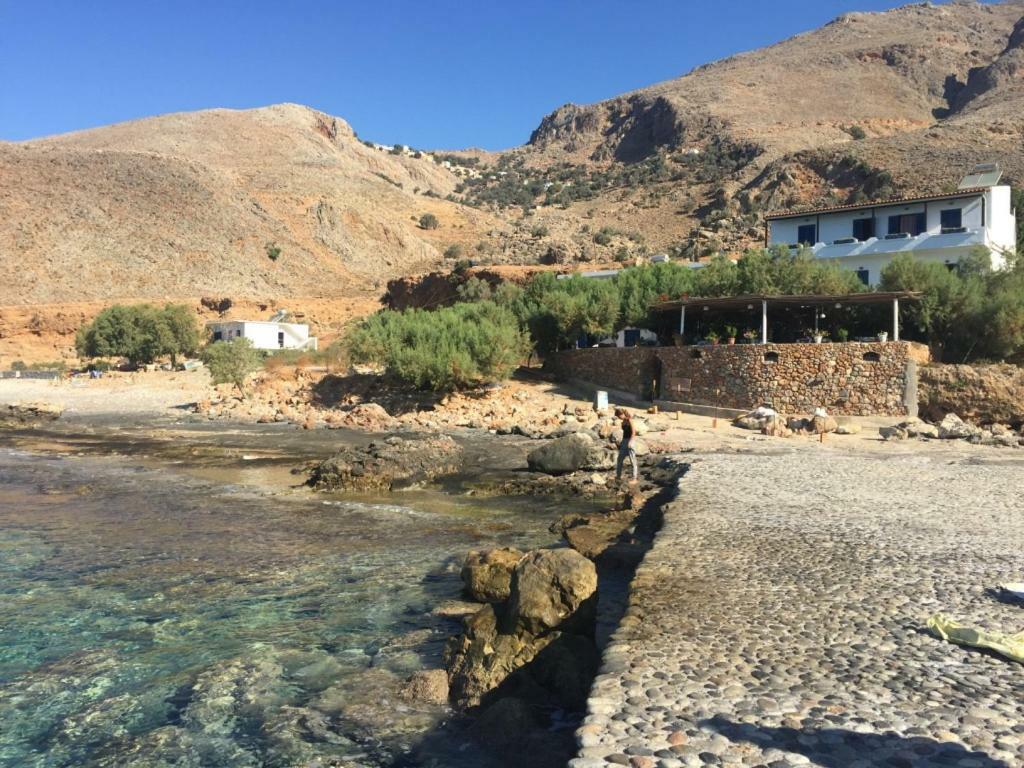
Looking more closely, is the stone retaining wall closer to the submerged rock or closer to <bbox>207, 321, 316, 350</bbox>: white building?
the submerged rock

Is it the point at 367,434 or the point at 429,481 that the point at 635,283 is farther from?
the point at 429,481

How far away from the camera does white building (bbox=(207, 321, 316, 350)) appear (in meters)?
53.7

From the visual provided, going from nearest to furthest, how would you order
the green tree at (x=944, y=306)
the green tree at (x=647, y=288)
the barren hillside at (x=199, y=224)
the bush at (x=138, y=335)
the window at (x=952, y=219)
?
the green tree at (x=944, y=306)
the window at (x=952, y=219)
the green tree at (x=647, y=288)
the bush at (x=138, y=335)
the barren hillside at (x=199, y=224)

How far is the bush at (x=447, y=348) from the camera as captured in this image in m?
32.2

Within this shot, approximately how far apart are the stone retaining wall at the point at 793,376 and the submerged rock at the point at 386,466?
12.5m

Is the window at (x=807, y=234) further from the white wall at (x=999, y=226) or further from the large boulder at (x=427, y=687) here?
the large boulder at (x=427, y=687)

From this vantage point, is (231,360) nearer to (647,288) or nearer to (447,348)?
(447,348)

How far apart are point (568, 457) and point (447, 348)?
15.3 meters

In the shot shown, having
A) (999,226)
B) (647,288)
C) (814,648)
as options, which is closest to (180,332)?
(647,288)

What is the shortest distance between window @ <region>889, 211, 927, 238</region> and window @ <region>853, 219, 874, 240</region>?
846 mm

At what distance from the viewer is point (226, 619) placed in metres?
8.17

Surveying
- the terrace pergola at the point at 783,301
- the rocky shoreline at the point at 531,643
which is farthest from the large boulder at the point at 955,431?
the rocky shoreline at the point at 531,643

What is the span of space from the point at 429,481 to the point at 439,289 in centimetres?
3573

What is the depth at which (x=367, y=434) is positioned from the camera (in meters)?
28.4
